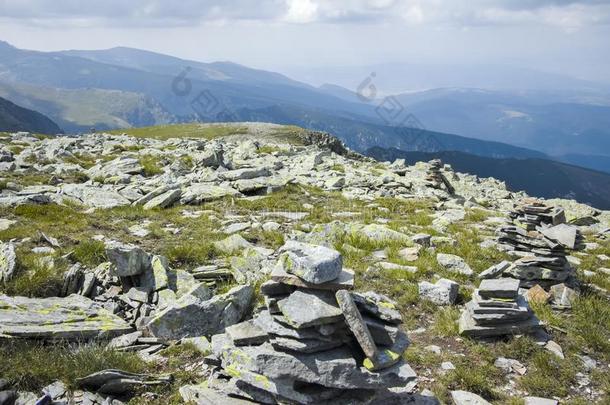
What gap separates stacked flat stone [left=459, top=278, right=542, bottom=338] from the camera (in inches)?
406

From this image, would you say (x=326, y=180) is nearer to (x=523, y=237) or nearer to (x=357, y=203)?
(x=357, y=203)

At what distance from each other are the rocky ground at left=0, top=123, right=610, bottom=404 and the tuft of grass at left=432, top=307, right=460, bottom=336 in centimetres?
6

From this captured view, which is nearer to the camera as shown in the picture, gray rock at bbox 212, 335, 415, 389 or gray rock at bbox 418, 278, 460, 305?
gray rock at bbox 212, 335, 415, 389

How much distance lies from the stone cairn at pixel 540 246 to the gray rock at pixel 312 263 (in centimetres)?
712

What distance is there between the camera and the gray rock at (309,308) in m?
6.85

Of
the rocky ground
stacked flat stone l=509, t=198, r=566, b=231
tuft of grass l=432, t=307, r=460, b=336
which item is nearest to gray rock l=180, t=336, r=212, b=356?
the rocky ground

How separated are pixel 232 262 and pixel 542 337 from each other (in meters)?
8.54

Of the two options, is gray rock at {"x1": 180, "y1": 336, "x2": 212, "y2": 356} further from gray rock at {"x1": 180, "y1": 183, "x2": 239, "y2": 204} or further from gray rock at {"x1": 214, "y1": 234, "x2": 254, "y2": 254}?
gray rock at {"x1": 180, "y1": 183, "x2": 239, "y2": 204}

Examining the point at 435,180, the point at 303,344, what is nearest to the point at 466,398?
the point at 303,344

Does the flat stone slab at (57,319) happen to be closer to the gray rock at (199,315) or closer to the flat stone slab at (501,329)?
the gray rock at (199,315)

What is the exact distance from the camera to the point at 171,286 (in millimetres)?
11766

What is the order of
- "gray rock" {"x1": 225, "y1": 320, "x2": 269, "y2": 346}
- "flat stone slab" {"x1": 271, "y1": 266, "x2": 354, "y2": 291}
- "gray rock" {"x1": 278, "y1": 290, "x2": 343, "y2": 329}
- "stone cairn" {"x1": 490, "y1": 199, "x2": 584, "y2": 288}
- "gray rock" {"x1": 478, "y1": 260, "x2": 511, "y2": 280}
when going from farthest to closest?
"stone cairn" {"x1": 490, "y1": 199, "x2": 584, "y2": 288} → "gray rock" {"x1": 478, "y1": 260, "x2": 511, "y2": 280} → "gray rock" {"x1": 225, "y1": 320, "x2": 269, "y2": 346} → "flat stone slab" {"x1": 271, "y1": 266, "x2": 354, "y2": 291} → "gray rock" {"x1": 278, "y1": 290, "x2": 343, "y2": 329}

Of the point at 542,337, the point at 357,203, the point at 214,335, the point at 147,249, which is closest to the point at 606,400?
the point at 542,337

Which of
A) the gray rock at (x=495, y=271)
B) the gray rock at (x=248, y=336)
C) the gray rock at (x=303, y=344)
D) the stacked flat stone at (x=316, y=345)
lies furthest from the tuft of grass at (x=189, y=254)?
the gray rock at (x=495, y=271)
